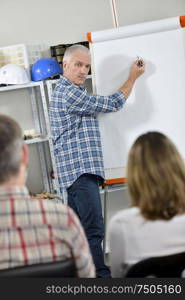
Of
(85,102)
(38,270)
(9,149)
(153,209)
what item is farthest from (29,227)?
(85,102)

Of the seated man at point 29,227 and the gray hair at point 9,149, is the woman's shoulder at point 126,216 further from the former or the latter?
the gray hair at point 9,149

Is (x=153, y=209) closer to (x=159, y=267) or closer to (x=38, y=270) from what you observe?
(x=159, y=267)

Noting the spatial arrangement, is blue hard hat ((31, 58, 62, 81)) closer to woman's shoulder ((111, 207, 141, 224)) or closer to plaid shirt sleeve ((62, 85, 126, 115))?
plaid shirt sleeve ((62, 85, 126, 115))

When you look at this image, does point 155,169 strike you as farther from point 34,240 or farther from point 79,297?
point 79,297

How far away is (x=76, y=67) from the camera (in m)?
3.02

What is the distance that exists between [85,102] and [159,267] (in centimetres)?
161

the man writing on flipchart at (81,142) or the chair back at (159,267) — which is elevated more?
the man writing on flipchart at (81,142)

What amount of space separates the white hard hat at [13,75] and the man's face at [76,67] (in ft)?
1.77

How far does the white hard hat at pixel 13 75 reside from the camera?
3.46 metres

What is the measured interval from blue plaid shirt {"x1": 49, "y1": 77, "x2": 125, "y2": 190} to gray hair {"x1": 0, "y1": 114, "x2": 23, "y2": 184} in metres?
1.50

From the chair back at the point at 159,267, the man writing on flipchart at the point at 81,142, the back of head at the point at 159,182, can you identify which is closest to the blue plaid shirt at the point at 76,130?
the man writing on flipchart at the point at 81,142

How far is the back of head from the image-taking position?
1568mm

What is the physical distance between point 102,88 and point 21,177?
183cm

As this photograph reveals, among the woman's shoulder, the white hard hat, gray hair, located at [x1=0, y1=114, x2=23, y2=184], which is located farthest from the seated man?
the white hard hat
